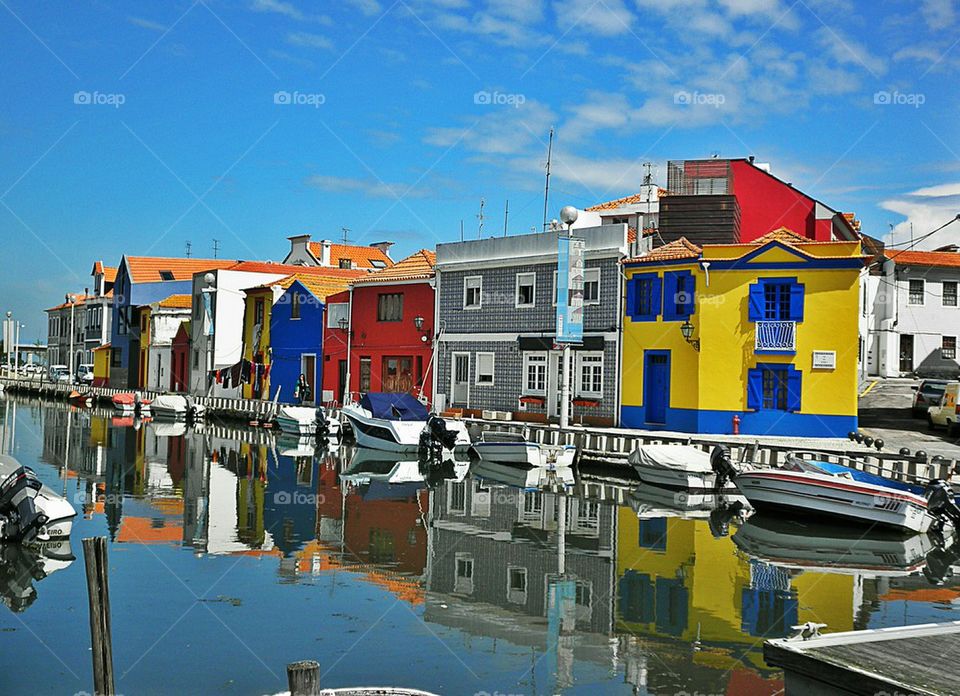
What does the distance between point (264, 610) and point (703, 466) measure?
15657 mm

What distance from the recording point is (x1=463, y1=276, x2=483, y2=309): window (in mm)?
40500

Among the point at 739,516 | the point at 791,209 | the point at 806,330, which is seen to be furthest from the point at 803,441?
the point at 791,209

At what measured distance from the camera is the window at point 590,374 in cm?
3591

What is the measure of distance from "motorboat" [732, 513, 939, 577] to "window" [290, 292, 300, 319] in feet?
108

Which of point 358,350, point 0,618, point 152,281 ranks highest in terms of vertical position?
point 152,281

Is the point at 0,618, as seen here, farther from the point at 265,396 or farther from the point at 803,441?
the point at 265,396

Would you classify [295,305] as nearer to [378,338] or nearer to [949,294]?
[378,338]

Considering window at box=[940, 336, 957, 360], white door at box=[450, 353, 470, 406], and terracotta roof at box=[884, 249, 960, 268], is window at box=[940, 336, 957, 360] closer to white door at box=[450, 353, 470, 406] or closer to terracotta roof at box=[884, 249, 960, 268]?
terracotta roof at box=[884, 249, 960, 268]

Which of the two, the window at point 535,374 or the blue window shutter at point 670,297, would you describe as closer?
the blue window shutter at point 670,297

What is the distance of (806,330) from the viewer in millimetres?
32031

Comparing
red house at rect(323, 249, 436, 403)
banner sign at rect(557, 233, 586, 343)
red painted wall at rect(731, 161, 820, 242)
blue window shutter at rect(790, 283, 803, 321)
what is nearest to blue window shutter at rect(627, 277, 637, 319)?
banner sign at rect(557, 233, 586, 343)

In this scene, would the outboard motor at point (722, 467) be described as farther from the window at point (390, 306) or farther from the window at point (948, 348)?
the window at point (948, 348)

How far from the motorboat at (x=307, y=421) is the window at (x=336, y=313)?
6809mm

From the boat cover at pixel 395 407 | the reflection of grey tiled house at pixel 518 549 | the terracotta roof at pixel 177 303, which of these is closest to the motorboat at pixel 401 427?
the boat cover at pixel 395 407
